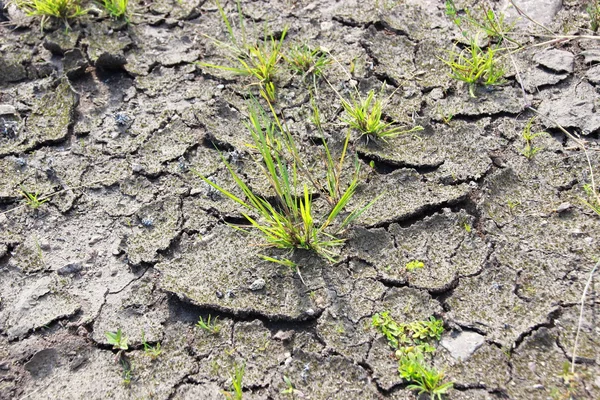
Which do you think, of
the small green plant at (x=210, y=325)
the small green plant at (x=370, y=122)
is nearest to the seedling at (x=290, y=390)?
the small green plant at (x=210, y=325)

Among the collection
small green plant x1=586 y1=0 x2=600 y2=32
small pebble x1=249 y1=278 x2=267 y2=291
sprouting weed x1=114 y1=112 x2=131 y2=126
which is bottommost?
small pebble x1=249 y1=278 x2=267 y2=291

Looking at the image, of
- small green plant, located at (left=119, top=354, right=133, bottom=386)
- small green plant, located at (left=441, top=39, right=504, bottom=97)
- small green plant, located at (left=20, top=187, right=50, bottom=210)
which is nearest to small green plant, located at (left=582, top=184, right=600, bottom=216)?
small green plant, located at (left=441, top=39, right=504, bottom=97)

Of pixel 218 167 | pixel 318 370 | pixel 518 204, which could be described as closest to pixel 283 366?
pixel 318 370

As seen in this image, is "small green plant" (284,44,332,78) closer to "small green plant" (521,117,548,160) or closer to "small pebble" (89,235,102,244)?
"small green plant" (521,117,548,160)

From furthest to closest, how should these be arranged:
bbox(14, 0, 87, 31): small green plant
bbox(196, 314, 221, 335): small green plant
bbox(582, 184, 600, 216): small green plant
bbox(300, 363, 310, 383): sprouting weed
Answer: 1. bbox(14, 0, 87, 31): small green plant
2. bbox(582, 184, 600, 216): small green plant
3. bbox(196, 314, 221, 335): small green plant
4. bbox(300, 363, 310, 383): sprouting weed

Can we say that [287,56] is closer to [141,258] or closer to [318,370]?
[141,258]

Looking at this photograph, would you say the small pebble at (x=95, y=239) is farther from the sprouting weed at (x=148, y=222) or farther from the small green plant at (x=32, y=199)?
the small green plant at (x=32, y=199)

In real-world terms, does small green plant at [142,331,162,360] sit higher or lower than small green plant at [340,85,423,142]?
lower
